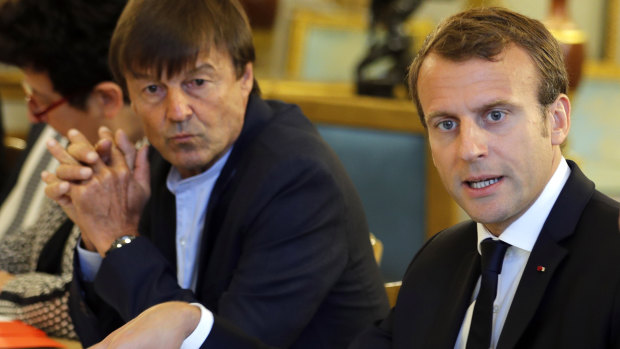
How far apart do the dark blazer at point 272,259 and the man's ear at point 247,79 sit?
0.10ft

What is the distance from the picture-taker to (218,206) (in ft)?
5.94

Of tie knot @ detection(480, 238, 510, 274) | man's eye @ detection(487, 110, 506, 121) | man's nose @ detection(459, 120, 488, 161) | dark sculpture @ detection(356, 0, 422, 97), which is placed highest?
man's eye @ detection(487, 110, 506, 121)

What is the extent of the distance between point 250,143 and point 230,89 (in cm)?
12

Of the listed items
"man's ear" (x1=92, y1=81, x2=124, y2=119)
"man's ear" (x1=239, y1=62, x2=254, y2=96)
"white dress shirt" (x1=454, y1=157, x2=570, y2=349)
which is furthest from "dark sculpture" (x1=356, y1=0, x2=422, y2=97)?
"white dress shirt" (x1=454, y1=157, x2=570, y2=349)

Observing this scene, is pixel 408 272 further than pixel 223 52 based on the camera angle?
No

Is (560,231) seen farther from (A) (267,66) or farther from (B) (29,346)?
(A) (267,66)

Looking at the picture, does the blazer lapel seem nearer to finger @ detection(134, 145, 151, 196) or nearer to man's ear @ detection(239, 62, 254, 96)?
man's ear @ detection(239, 62, 254, 96)

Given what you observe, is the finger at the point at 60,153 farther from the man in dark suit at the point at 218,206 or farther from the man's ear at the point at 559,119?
the man's ear at the point at 559,119

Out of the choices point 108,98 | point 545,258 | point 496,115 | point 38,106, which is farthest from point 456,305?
point 38,106

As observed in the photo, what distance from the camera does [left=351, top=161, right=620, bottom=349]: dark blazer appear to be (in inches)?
44.8

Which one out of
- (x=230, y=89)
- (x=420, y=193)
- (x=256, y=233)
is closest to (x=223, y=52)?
(x=230, y=89)

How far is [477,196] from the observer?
49.3 inches

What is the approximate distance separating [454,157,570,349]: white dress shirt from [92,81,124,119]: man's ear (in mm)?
1288

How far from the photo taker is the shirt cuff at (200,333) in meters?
1.40
